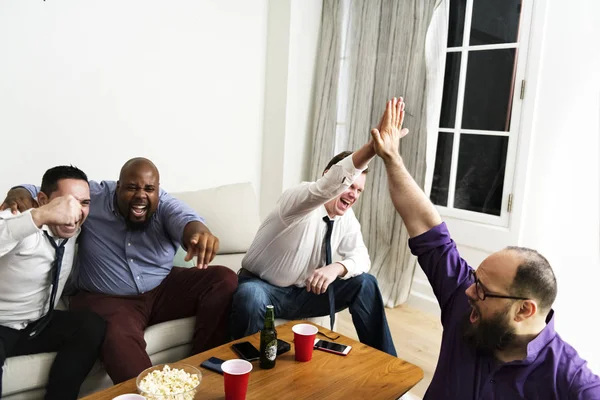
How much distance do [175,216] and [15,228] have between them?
2.29 feet

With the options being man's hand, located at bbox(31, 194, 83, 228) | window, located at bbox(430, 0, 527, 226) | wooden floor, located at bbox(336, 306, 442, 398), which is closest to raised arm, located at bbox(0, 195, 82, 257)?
man's hand, located at bbox(31, 194, 83, 228)

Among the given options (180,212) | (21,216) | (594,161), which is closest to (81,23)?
(180,212)

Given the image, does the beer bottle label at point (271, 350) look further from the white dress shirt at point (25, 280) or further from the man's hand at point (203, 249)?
the white dress shirt at point (25, 280)

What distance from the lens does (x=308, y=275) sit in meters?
2.29

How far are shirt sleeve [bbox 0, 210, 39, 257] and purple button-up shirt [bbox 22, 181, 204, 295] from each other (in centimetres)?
55

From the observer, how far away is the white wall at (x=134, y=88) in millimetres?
2574

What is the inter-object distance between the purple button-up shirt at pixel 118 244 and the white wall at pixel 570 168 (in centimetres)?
198

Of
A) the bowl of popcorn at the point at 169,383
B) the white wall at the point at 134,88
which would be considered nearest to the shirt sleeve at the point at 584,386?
the bowl of popcorn at the point at 169,383

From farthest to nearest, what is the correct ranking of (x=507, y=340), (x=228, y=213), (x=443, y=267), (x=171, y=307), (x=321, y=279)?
(x=228, y=213) < (x=171, y=307) < (x=321, y=279) < (x=443, y=267) < (x=507, y=340)

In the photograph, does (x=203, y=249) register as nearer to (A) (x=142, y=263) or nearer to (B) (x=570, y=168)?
(A) (x=142, y=263)

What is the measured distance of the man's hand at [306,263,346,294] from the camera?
6.86 ft

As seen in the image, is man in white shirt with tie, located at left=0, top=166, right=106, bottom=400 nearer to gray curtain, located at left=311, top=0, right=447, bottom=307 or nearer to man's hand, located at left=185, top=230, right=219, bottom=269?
man's hand, located at left=185, top=230, right=219, bottom=269

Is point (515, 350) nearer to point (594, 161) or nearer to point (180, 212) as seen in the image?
point (180, 212)

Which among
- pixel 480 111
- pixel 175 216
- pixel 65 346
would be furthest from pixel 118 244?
pixel 480 111
